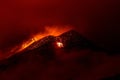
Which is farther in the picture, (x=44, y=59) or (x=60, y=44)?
(x=60, y=44)

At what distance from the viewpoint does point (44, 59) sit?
17766mm

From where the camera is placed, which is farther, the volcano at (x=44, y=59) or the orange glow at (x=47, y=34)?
the orange glow at (x=47, y=34)

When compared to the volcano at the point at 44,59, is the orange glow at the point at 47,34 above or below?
above

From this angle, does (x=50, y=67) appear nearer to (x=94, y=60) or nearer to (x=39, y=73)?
(x=39, y=73)

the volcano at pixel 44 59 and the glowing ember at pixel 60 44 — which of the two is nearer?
the volcano at pixel 44 59

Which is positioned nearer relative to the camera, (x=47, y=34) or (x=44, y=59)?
(x=44, y=59)

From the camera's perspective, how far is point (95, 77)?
14.0 m

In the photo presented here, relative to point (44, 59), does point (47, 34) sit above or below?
above

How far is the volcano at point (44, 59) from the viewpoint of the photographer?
1599 cm

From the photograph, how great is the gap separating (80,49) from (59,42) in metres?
0.75

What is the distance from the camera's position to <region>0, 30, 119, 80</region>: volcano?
630 inches

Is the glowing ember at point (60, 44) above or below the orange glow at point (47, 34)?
below

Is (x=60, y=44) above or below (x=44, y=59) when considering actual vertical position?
above

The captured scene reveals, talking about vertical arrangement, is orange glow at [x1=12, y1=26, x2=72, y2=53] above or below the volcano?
above
